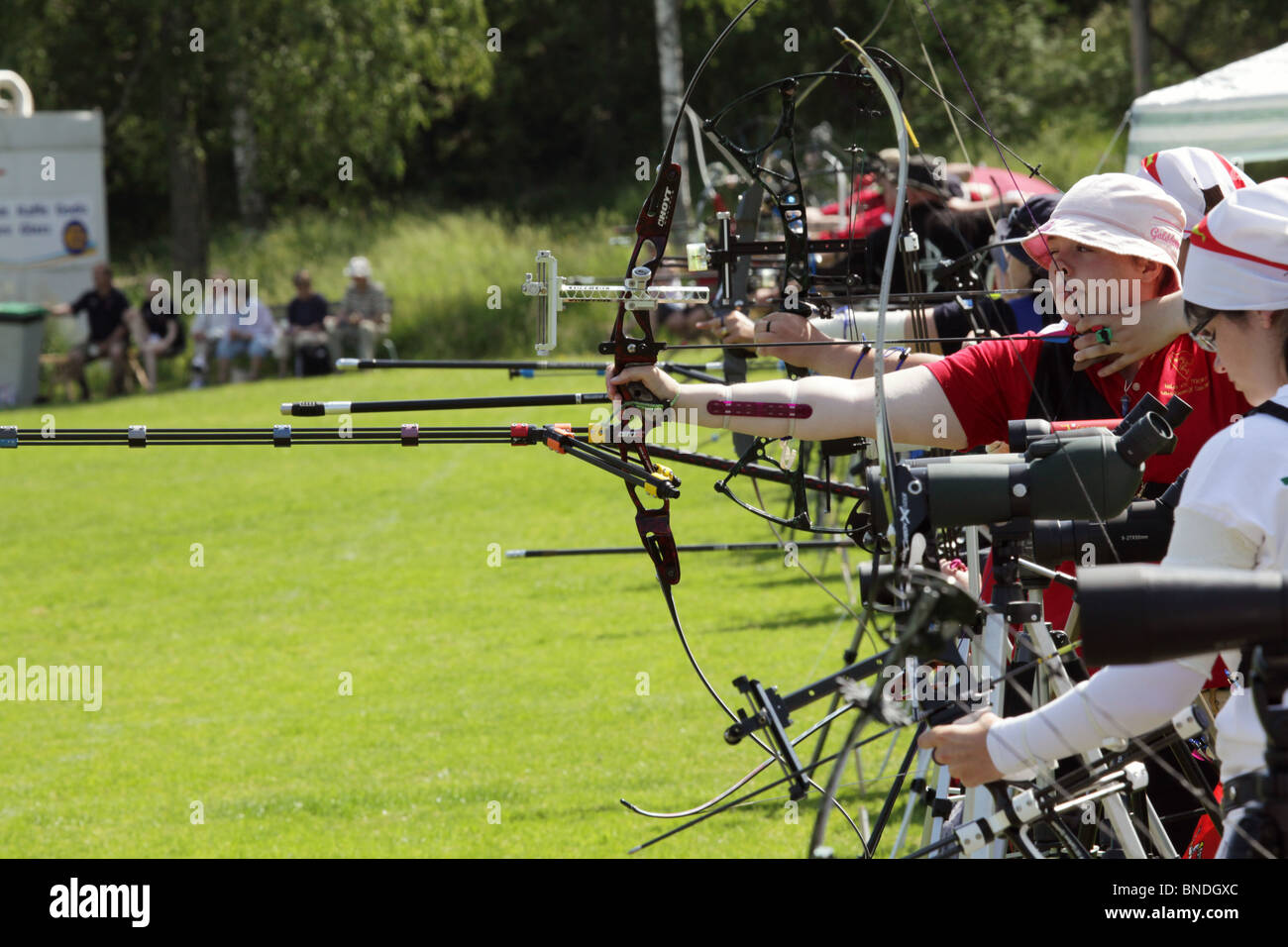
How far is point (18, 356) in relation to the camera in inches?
770

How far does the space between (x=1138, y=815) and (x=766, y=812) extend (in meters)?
2.37

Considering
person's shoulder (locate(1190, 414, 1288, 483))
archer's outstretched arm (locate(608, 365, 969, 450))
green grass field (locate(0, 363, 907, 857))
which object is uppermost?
person's shoulder (locate(1190, 414, 1288, 483))

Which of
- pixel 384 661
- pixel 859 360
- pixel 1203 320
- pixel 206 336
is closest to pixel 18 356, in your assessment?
pixel 206 336

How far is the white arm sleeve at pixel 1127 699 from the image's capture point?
1990mm

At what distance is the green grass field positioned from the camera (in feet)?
17.9

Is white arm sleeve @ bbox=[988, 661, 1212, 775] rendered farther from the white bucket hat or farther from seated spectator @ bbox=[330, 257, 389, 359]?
seated spectator @ bbox=[330, 257, 389, 359]

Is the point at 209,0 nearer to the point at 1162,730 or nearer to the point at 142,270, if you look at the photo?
the point at 142,270

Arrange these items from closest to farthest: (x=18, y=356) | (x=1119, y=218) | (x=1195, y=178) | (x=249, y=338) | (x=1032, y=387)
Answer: (x=1119, y=218) < (x=1032, y=387) < (x=1195, y=178) < (x=18, y=356) < (x=249, y=338)

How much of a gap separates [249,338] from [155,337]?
122cm

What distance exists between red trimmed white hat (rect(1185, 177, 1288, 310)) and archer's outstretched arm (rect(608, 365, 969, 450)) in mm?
1198

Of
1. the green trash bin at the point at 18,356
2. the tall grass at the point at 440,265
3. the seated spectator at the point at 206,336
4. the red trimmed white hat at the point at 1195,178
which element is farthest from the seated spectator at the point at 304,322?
the red trimmed white hat at the point at 1195,178

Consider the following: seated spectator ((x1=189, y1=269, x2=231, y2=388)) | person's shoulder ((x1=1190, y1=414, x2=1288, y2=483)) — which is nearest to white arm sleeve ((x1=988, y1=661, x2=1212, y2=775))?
person's shoulder ((x1=1190, y1=414, x2=1288, y2=483))

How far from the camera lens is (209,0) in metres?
26.0

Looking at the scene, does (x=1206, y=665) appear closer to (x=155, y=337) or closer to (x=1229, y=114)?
(x=1229, y=114)
